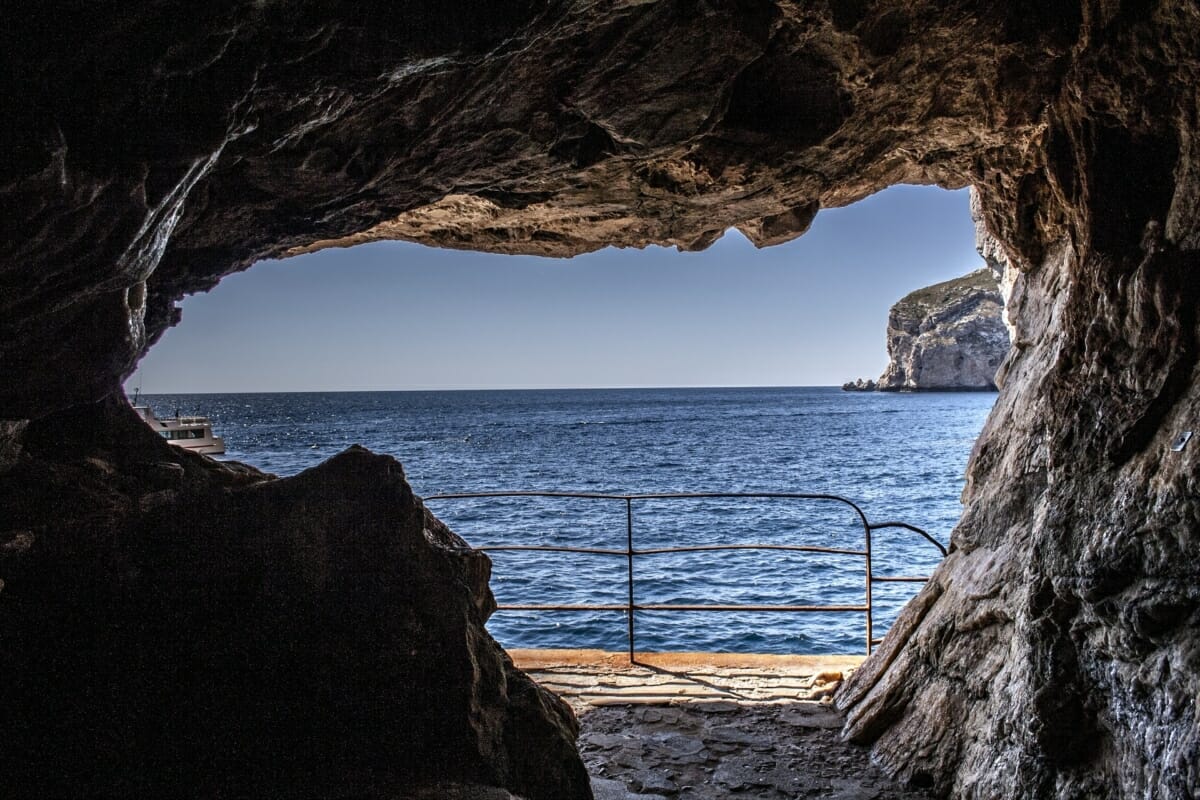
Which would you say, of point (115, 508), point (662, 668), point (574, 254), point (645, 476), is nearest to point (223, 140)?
point (115, 508)

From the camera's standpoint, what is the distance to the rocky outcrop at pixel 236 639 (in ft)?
8.75

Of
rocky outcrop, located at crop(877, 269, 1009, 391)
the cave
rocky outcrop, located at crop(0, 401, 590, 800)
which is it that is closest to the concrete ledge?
the cave

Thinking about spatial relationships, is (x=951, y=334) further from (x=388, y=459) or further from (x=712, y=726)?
(x=388, y=459)

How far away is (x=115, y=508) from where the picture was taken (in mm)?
2992

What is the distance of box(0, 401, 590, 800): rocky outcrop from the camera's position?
267 cm

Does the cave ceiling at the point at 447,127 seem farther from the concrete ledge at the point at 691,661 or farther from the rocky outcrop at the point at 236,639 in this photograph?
the concrete ledge at the point at 691,661

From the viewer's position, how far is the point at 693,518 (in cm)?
2441

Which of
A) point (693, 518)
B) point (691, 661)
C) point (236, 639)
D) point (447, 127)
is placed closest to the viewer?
point (236, 639)

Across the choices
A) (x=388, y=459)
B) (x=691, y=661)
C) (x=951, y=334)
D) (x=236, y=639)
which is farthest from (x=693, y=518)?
(x=951, y=334)

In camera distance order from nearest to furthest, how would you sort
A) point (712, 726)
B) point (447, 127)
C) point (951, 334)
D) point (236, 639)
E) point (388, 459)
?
1. point (236, 639)
2. point (447, 127)
3. point (388, 459)
4. point (712, 726)
5. point (951, 334)

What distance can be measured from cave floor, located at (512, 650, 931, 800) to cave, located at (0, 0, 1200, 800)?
1.50 ft

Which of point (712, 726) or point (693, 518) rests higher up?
point (712, 726)

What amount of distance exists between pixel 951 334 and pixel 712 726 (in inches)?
4772

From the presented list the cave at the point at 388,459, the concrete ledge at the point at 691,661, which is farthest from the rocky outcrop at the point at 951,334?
the cave at the point at 388,459
